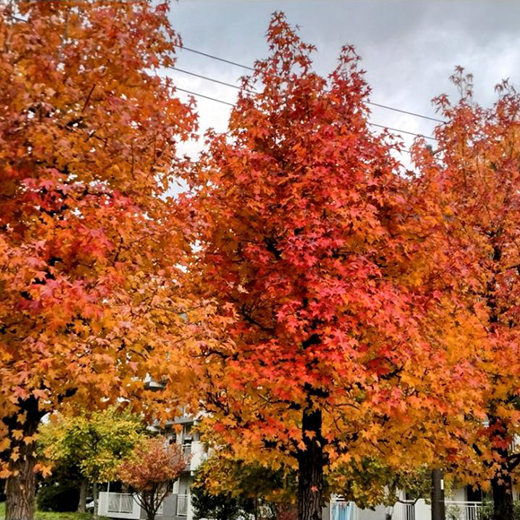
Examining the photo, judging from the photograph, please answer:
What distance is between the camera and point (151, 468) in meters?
33.3

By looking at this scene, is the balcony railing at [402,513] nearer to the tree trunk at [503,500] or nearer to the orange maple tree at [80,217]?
the tree trunk at [503,500]

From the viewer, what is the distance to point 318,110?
39.9 feet

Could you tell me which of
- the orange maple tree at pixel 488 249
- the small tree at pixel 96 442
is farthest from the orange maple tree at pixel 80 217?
the small tree at pixel 96 442

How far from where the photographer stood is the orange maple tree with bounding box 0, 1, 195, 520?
777cm

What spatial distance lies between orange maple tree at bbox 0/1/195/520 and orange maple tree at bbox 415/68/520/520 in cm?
557

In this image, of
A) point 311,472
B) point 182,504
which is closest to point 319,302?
point 311,472

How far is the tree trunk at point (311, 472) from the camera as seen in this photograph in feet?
36.3

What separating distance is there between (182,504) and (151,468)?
9624 millimetres

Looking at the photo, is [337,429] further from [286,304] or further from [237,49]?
[237,49]

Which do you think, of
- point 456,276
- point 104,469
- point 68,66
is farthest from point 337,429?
point 104,469

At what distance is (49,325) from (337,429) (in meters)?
5.48

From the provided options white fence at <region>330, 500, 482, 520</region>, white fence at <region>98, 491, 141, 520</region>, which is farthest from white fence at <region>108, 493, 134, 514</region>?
white fence at <region>330, 500, 482, 520</region>

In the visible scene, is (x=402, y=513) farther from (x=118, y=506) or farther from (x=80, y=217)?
(x=118, y=506)

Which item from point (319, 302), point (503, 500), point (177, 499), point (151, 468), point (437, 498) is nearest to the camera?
point (319, 302)
